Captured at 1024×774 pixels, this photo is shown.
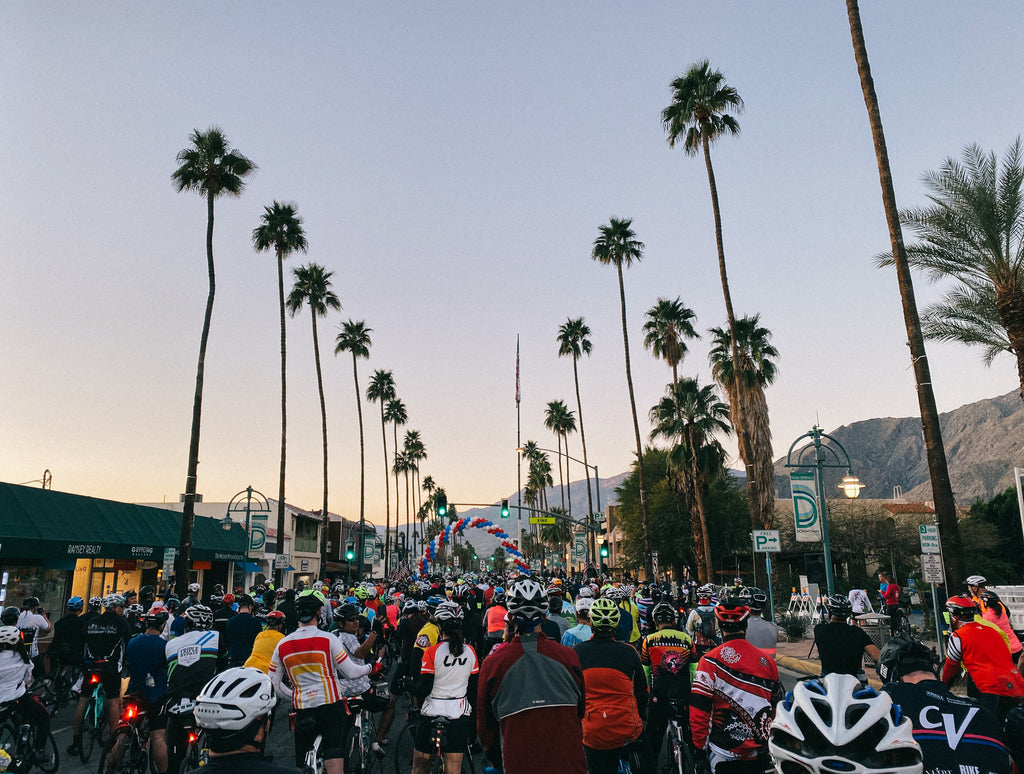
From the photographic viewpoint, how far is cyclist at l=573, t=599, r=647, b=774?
6262 mm

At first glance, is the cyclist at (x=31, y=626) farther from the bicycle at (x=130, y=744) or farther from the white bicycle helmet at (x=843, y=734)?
the white bicycle helmet at (x=843, y=734)

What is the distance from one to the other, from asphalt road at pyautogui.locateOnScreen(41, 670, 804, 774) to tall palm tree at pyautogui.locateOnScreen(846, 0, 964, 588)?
10.0m

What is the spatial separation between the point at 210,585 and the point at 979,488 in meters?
208

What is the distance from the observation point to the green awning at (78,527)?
24203mm

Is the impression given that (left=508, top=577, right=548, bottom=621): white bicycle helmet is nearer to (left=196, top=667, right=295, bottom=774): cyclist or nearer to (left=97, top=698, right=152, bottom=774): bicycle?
(left=196, top=667, right=295, bottom=774): cyclist

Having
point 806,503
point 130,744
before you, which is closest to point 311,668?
point 130,744

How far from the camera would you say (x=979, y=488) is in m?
200

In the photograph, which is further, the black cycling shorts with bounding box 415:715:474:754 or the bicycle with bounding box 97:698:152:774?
the bicycle with bounding box 97:698:152:774

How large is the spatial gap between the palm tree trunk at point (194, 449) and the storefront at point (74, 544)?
2.67ft

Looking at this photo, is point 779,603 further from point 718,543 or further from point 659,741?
point 659,741

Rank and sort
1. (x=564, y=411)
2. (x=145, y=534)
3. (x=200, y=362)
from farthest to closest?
(x=564, y=411)
(x=145, y=534)
(x=200, y=362)

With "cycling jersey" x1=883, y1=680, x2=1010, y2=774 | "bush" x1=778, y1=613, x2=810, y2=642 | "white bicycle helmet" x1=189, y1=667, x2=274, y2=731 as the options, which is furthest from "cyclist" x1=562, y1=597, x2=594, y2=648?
"bush" x1=778, y1=613, x2=810, y2=642

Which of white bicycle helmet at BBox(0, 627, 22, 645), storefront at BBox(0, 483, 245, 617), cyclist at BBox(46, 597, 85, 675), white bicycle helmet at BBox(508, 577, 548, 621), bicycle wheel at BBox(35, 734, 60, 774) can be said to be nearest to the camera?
white bicycle helmet at BBox(508, 577, 548, 621)

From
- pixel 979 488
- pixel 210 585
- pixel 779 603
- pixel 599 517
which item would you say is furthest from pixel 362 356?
pixel 979 488
